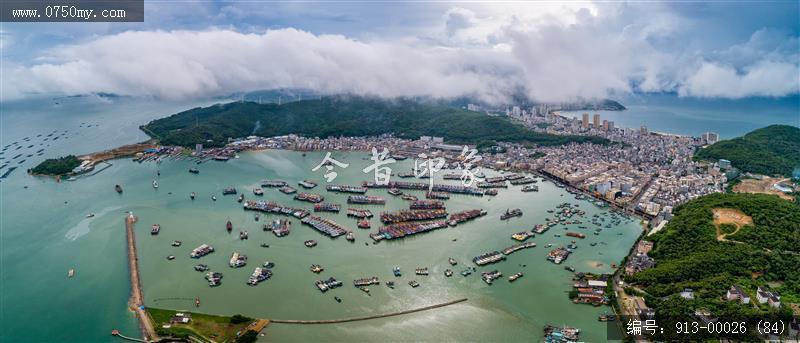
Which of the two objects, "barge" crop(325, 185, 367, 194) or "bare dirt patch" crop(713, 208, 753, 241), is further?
"barge" crop(325, 185, 367, 194)

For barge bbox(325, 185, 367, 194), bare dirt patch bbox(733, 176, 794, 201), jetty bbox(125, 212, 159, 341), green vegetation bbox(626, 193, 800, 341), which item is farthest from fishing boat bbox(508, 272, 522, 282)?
bare dirt patch bbox(733, 176, 794, 201)

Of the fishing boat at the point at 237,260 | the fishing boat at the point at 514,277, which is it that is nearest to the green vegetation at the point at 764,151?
the fishing boat at the point at 514,277

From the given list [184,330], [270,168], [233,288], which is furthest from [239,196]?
[184,330]

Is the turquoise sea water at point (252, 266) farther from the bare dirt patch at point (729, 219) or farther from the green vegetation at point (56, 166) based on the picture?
the bare dirt patch at point (729, 219)

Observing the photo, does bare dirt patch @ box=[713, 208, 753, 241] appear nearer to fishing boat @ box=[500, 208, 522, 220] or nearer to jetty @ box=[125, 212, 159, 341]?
fishing boat @ box=[500, 208, 522, 220]

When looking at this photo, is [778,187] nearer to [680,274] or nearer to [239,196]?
[680,274]

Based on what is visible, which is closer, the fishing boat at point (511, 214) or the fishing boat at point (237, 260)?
the fishing boat at point (237, 260)

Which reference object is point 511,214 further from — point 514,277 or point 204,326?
point 204,326
